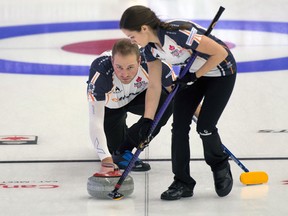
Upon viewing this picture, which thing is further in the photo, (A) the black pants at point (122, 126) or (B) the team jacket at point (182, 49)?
(A) the black pants at point (122, 126)

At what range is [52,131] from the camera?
5.25 meters

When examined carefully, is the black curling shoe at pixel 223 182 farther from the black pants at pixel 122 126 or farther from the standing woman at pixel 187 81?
the black pants at pixel 122 126

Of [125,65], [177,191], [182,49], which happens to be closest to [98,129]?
[125,65]

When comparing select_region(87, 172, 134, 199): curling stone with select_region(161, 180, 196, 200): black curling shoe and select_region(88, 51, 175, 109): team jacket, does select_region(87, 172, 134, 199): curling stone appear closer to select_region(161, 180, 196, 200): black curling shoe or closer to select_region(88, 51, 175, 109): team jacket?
select_region(161, 180, 196, 200): black curling shoe

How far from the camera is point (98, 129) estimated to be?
406 centimetres

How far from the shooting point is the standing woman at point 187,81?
3.52 meters

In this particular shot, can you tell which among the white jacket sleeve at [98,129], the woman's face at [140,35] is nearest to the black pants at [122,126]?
the white jacket sleeve at [98,129]

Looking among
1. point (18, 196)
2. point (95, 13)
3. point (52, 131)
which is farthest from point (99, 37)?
point (18, 196)

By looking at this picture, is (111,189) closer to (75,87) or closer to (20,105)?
(20,105)

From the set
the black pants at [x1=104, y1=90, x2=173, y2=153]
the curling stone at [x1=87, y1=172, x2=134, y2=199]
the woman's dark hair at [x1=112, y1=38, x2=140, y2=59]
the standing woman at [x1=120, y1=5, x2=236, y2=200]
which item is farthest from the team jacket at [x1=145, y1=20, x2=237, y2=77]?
the black pants at [x1=104, y1=90, x2=173, y2=153]

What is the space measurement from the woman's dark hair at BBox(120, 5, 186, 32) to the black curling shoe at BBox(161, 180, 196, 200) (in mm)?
791

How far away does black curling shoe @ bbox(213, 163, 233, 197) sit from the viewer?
3811mm

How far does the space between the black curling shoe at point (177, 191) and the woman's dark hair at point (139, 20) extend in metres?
0.79

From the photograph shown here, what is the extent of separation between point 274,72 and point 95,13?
9.98 feet
